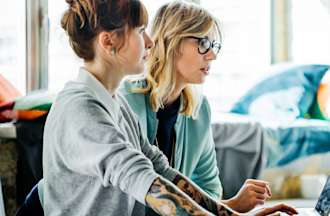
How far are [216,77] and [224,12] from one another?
1.29 ft

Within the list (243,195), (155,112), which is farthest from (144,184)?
(155,112)

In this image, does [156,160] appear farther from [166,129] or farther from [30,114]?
[30,114]

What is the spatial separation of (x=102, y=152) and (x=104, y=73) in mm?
280

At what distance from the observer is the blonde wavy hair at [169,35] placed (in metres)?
1.80

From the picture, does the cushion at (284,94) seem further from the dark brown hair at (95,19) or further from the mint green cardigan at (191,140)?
the dark brown hair at (95,19)

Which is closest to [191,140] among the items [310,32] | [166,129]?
[166,129]

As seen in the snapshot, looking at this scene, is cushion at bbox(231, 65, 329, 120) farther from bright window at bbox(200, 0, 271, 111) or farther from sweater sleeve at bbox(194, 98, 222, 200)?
sweater sleeve at bbox(194, 98, 222, 200)

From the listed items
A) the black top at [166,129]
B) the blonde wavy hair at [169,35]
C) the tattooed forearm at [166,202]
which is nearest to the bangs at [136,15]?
the tattooed forearm at [166,202]

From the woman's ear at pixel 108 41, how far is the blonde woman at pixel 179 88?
500mm

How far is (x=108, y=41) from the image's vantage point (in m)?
1.29

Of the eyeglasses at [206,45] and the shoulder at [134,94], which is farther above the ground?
the eyeglasses at [206,45]

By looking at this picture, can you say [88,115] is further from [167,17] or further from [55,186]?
[167,17]

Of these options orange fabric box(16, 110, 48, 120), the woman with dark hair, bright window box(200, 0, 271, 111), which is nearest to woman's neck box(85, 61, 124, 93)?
the woman with dark hair

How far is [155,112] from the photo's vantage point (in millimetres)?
1827
